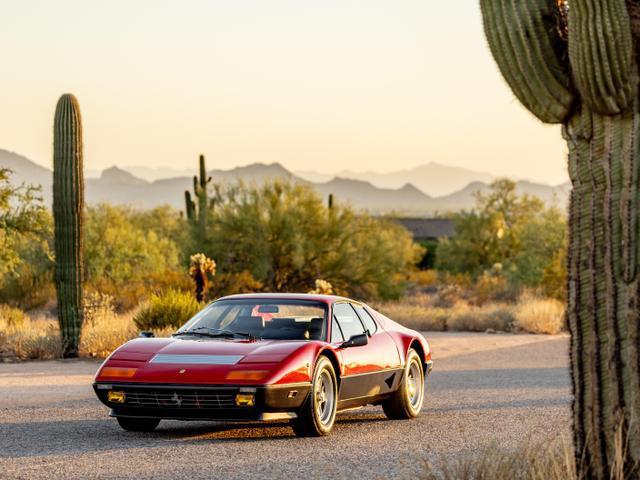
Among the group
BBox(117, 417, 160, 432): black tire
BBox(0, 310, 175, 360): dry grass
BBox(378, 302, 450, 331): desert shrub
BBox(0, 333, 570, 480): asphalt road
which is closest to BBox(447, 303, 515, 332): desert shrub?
BBox(378, 302, 450, 331): desert shrub

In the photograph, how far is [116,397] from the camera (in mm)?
11945

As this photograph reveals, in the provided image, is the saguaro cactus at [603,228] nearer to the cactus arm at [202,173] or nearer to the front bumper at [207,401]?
the front bumper at [207,401]

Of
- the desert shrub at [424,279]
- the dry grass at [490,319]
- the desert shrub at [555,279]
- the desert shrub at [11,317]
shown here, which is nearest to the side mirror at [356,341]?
the desert shrub at [11,317]

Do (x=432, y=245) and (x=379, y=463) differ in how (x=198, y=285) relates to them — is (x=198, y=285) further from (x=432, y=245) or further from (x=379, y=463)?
(x=432, y=245)

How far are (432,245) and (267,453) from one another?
217 feet

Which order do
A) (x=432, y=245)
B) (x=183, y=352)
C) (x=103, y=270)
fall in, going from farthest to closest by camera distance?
(x=432, y=245), (x=103, y=270), (x=183, y=352)

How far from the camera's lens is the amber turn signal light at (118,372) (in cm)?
1194

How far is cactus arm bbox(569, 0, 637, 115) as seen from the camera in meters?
8.19

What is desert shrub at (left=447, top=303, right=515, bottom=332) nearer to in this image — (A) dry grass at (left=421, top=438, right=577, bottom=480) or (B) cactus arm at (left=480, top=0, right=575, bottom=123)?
(A) dry grass at (left=421, top=438, right=577, bottom=480)

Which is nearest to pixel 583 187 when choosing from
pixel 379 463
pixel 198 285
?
pixel 379 463

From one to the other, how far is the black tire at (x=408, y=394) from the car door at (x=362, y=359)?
0.23 m

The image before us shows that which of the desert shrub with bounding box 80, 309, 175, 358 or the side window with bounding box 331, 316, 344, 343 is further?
the desert shrub with bounding box 80, 309, 175, 358

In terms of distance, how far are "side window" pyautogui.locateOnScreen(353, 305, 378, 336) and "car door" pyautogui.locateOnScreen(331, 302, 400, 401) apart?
0.02 m

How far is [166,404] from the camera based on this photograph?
1178 cm
